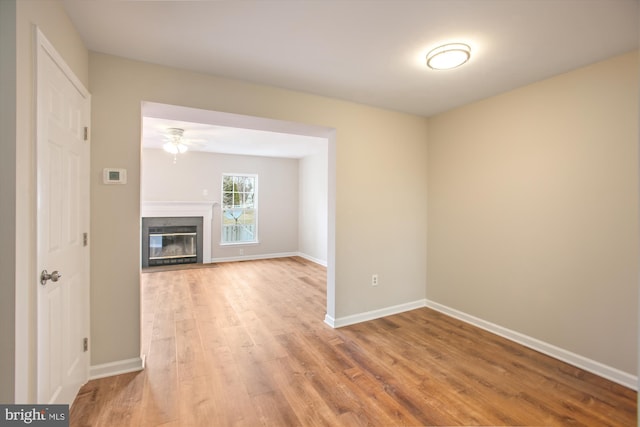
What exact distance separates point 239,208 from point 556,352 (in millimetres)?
6210

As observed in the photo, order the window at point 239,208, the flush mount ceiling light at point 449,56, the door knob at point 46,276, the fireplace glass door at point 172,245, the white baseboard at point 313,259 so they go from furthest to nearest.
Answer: the window at point 239,208 < the white baseboard at point 313,259 < the fireplace glass door at point 172,245 < the flush mount ceiling light at point 449,56 < the door knob at point 46,276

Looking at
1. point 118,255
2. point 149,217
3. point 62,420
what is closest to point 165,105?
point 118,255

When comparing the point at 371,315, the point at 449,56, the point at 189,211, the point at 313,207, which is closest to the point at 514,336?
the point at 371,315

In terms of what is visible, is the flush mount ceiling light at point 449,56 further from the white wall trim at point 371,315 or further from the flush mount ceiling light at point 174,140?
the flush mount ceiling light at point 174,140

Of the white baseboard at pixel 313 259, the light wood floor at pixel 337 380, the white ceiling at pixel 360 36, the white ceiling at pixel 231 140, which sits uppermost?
the white ceiling at pixel 231 140

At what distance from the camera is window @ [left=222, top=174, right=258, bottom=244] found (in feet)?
22.5

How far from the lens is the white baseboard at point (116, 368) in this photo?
216 centimetres

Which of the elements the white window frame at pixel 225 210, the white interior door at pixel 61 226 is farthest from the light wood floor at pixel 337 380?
the white window frame at pixel 225 210

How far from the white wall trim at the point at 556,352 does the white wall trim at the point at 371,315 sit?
0.42 metres

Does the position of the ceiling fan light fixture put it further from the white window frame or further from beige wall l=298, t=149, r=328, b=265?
beige wall l=298, t=149, r=328, b=265

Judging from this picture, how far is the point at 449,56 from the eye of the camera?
2.08 m

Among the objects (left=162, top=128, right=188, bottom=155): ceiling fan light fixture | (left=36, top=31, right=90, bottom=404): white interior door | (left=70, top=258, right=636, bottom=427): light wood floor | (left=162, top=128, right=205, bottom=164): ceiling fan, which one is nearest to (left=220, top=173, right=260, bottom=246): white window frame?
(left=162, top=128, right=205, bottom=164): ceiling fan

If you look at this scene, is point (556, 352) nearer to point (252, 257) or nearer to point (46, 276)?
point (46, 276)
